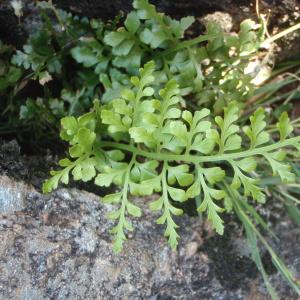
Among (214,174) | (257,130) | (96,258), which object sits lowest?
(96,258)

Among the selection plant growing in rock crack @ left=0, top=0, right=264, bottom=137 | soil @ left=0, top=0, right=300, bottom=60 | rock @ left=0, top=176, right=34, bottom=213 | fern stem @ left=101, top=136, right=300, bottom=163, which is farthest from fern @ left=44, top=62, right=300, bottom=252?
soil @ left=0, top=0, right=300, bottom=60

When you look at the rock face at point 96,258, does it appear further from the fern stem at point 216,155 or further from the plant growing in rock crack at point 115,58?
the plant growing in rock crack at point 115,58

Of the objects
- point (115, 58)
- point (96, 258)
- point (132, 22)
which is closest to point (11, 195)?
point (96, 258)

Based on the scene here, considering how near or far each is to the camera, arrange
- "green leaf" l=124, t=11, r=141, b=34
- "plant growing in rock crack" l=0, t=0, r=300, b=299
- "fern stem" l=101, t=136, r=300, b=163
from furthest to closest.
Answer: "green leaf" l=124, t=11, r=141, b=34 < "plant growing in rock crack" l=0, t=0, r=300, b=299 < "fern stem" l=101, t=136, r=300, b=163

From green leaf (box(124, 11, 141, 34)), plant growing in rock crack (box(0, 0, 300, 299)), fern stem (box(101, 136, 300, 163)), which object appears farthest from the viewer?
green leaf (box(124, 11, 141, 34))

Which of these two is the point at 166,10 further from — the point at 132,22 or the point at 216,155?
the point at 216,155

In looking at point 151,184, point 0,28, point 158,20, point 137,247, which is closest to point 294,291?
point 137,247

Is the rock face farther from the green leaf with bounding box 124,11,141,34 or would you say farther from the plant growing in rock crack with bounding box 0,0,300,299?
the green leaf with bounding box 124,11,141,34

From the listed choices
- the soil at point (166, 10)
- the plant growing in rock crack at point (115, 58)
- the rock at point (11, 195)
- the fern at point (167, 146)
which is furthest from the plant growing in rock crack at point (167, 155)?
the soil at point (166, 10)

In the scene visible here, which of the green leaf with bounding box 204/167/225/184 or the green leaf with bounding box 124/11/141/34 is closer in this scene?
the green leaf with bounding box 204/167/225/184
